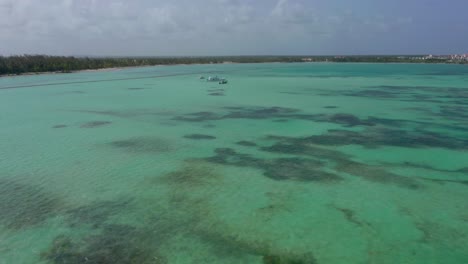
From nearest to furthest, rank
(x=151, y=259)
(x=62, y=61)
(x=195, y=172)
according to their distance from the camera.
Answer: (x=151, y=259) < (x=195, y=172) < (x=62, y=61)

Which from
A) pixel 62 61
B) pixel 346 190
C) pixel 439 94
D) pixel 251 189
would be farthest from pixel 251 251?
pixel 62 61

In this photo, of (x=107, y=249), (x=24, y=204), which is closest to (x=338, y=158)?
(x=107, y=249)

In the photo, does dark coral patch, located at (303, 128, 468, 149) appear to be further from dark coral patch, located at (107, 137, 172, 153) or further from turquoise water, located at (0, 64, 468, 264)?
dark coral patch, located at (107, 137, 172, 153)

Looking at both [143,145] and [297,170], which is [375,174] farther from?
[143,145]

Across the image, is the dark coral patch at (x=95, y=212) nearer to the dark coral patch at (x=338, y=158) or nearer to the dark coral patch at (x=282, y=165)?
the dark coral patch at (x=282, y=165)

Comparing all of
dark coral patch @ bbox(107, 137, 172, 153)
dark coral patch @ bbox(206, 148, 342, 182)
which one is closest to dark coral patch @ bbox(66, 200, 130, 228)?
dark coral patch @ bbox(206, 148, 342, 182)

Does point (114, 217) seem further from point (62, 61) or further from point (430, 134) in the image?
point (62, 61)
